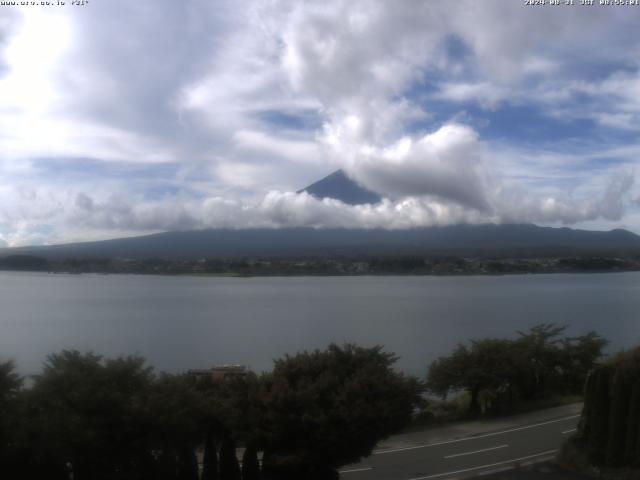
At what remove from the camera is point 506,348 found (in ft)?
54.7

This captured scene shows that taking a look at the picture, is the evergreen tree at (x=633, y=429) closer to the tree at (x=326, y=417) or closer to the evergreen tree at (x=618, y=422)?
the evergreen tree at (x=618, y=422)

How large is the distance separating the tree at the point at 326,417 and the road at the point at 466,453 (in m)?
1.19

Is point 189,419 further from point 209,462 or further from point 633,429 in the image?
point 633,429

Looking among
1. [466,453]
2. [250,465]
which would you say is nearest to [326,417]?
[250,465]

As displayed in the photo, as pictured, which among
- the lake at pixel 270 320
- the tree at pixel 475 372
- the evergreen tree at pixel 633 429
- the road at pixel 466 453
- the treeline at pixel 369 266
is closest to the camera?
the evergreen tree at pixel 633 429

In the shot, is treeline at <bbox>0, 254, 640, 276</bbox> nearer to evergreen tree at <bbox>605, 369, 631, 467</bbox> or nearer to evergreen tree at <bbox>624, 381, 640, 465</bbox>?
evergreen tree at <bbox>605, 369, 631, 467</bbox>

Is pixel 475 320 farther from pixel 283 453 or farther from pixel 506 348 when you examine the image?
pixel 283 453

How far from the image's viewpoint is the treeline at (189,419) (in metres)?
8.08

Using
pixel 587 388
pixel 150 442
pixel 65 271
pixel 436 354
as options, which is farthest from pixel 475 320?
pixel 65 271

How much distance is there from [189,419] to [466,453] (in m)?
Answer: 5.22

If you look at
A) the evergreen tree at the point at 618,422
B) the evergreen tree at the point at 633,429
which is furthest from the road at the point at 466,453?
the evergreen tree at the point at 633,429

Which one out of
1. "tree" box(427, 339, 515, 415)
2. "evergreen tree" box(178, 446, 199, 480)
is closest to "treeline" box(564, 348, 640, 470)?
"tree" box(427, 339, 515, 415)

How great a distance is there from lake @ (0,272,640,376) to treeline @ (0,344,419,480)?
573 inches

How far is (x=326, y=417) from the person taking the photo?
9055 mm
